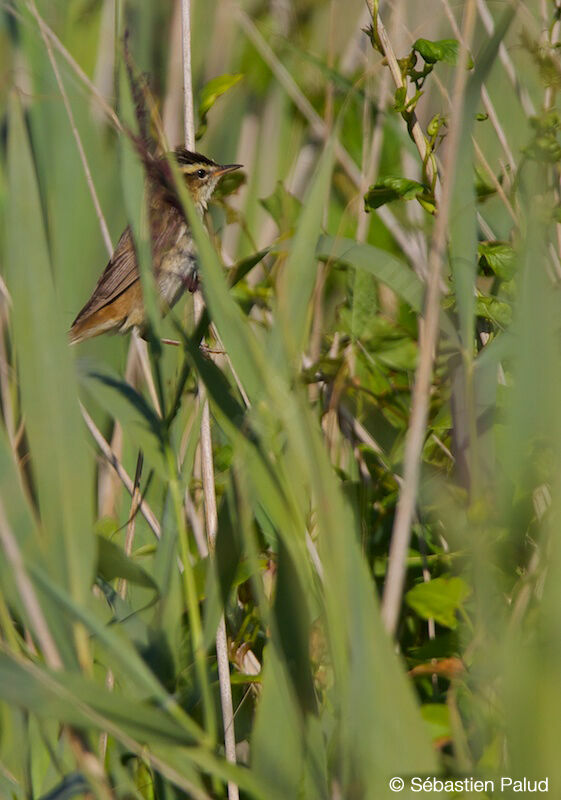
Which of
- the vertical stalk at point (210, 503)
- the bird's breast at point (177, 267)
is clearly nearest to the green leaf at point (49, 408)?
the vertical stalk at point (210, 503)

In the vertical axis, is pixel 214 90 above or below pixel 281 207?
above

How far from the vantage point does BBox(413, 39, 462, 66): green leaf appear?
1.72m

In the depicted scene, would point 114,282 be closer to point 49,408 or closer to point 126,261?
point 126,261

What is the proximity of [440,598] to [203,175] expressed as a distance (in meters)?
1.64

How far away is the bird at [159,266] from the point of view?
2.66 metres

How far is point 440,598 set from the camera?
1597 mm

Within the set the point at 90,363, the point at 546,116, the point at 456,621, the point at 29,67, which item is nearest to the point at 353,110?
the point at 29,67

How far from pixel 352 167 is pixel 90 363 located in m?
1.23

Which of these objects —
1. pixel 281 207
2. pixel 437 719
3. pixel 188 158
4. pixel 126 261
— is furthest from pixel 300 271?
pixel 126 261

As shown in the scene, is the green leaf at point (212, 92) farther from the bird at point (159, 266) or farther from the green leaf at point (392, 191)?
the green leaf at point (392, 191)

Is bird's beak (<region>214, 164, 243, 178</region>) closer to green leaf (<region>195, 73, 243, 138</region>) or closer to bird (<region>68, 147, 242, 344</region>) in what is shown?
bird (<region>68, 147, 242, 344</region>)

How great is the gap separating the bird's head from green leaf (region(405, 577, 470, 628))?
1464mm

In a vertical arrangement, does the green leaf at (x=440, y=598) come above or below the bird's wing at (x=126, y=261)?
below

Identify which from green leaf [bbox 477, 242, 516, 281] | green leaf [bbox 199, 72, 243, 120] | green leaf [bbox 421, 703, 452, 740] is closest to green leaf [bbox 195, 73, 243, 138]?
green leaf [bbox 199, 72, 243, 120]
